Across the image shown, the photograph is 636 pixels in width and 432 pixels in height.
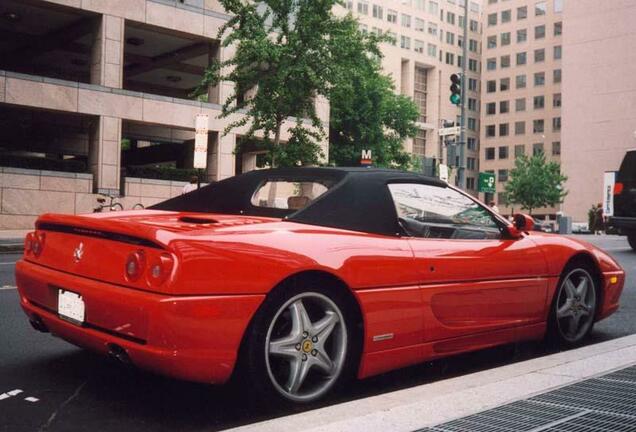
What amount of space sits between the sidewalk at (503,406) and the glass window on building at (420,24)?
93.3 m

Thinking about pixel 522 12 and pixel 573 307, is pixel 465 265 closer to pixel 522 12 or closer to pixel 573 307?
pixel 573 307

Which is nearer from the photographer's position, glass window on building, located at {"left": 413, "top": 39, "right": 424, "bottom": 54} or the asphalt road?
the asphalt road

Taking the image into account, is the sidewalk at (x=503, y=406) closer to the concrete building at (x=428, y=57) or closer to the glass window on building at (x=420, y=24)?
the concrete building at (x=428, y=57)

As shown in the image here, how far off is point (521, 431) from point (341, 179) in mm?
1788

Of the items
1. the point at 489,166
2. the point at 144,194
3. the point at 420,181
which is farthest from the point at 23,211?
the point at 489,166

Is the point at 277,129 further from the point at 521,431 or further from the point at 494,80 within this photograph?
the point at 494,80

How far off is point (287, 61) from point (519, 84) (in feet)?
274

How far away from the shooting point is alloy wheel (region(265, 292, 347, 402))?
340 cm

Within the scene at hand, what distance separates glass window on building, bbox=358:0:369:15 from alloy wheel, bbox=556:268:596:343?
275 feet

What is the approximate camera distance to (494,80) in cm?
9944

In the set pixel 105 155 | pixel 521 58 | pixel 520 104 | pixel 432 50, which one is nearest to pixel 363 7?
pixel 432 50

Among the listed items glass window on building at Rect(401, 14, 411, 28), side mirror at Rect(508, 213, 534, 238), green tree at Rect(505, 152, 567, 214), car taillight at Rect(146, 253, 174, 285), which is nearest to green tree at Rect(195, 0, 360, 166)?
side mirror at Rect(508, 213, 534, 238)

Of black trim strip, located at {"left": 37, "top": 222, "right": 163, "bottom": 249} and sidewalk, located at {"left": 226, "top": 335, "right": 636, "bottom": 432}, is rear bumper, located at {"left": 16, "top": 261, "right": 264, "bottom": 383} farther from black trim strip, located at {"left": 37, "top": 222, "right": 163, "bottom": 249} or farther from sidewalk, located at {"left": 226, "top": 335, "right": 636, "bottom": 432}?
sidewalk, located at {"left": 226, "top": 335, "right": 636, "bottom": 432}

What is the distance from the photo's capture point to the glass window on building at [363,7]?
85.4 metres
